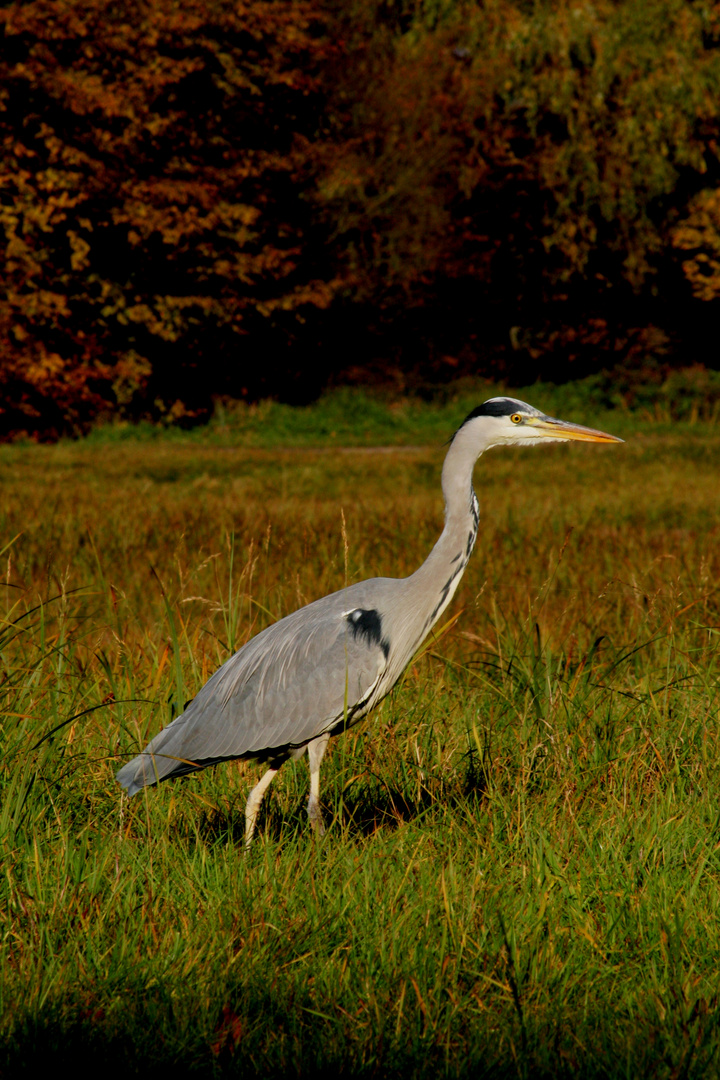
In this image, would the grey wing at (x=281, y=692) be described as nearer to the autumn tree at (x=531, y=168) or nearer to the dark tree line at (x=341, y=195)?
the dark tree line at (x=341, y=195)

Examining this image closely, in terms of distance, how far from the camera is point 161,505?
10367mm

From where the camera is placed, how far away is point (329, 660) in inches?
148

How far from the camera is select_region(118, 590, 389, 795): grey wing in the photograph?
12.0ft

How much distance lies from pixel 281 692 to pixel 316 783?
33 centimetres

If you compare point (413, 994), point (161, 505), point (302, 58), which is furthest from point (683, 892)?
point (302, 58)

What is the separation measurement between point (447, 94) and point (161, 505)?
17.6 metres

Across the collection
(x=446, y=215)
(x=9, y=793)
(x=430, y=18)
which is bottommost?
(x=9, y=793)

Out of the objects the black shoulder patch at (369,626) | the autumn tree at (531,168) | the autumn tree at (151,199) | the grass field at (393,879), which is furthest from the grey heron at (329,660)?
the autumn tree at (531,168)

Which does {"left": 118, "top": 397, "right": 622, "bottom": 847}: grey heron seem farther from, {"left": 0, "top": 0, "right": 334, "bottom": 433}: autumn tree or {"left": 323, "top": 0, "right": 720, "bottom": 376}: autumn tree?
{"left": 323, "top": 0, "right": 720, "bottom": 376}: autumn tree

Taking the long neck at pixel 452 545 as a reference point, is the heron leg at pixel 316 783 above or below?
below

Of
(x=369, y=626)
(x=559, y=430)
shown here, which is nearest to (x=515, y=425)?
(x=559, y=430)

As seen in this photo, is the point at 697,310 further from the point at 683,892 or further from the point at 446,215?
the point at 683,892

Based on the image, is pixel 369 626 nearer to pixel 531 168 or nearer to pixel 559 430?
pixel 559 430

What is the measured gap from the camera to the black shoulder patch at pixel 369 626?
148 inches
